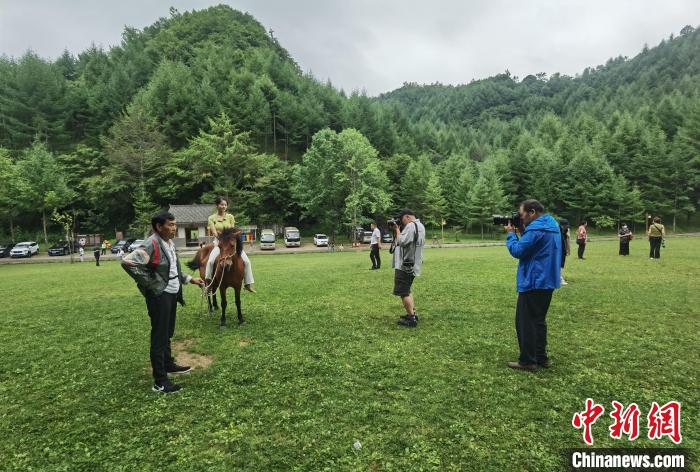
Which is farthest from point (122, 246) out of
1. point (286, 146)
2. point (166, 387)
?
point (166, 387)

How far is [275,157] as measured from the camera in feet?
195

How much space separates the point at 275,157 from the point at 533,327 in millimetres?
57766

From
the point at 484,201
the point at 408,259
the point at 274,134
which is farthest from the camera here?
the point at 274,134

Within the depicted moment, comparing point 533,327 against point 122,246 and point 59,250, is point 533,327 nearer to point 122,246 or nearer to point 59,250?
point 122,246

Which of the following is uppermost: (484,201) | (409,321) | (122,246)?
(484,201)

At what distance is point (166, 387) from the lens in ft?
16.4

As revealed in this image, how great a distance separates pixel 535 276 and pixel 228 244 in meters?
5.95

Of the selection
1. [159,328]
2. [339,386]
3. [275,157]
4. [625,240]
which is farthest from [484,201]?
[159,328]

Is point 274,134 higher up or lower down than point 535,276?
higher up

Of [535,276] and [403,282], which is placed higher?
[535,276]

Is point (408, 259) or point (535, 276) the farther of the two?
point (408, 259)

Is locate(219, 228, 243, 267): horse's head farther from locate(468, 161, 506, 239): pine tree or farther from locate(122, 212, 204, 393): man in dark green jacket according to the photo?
locate(468, 161, 506, 239): pine tree

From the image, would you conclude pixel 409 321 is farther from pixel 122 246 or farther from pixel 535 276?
pixel 122 246

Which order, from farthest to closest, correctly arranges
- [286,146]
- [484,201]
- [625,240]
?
[286,146]
[484,201]
[625,240]
